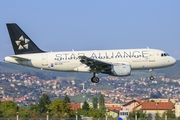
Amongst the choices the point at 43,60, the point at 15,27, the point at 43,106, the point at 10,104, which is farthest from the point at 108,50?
the point at 43,106

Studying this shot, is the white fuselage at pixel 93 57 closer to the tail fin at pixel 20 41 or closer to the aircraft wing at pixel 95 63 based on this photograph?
the aircraft wing at pixel 95 63

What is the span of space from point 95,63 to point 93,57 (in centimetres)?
122

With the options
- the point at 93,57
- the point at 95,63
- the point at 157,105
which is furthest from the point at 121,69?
the point at 157,105

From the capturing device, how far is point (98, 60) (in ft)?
219

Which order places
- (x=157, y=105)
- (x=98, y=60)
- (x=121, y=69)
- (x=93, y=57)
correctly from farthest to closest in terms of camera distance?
1. (x=157, y=105)
2. (x=93, y=57)
3. (x=121, y=69)
4. (x=98, y=60)

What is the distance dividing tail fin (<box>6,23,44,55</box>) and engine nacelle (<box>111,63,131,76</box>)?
9142 millimetres

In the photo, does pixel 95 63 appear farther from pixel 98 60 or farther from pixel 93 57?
pixel 93 57

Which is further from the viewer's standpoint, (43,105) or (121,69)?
(43,105)

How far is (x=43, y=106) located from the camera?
124 meters

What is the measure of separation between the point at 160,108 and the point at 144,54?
86254mm

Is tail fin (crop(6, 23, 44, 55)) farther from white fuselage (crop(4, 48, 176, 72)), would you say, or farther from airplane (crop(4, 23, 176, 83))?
white fuselage (crop(4, 48, 176, 72))

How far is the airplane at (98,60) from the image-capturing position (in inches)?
2685

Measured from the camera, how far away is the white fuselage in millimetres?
68375

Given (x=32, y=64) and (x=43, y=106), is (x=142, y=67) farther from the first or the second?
(x=43, y=106)
